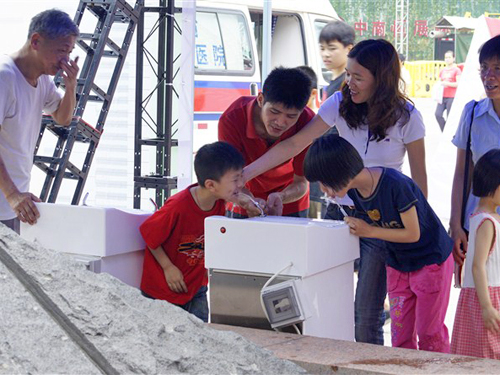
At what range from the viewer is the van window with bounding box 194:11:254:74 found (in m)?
7.93

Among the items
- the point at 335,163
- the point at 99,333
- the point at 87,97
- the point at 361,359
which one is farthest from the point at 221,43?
the point at 99,333

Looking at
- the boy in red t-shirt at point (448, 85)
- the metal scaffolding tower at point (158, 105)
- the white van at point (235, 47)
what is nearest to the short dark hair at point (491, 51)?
the metal scaffolding tower at point (158, 105)

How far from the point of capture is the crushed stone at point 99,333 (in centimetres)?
133

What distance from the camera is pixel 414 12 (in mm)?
19000

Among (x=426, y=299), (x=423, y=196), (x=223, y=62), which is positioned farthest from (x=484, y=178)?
(x=223, y=62)

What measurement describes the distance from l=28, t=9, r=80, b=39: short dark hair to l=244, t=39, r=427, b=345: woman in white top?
3.82ft

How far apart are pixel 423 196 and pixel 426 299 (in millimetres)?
358

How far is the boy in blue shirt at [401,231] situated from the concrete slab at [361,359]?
1.65 feet

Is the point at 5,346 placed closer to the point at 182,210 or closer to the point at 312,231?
the point at 312,231

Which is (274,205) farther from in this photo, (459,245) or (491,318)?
(491,318)

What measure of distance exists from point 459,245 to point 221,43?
552cm

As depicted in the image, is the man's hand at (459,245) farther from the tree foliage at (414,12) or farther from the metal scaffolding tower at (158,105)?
the tree foliage at (414,12)

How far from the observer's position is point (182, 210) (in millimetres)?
2842

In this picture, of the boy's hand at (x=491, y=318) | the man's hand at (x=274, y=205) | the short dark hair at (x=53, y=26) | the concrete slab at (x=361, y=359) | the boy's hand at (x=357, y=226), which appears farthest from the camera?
the short dark hair at (x=53, y=26)
